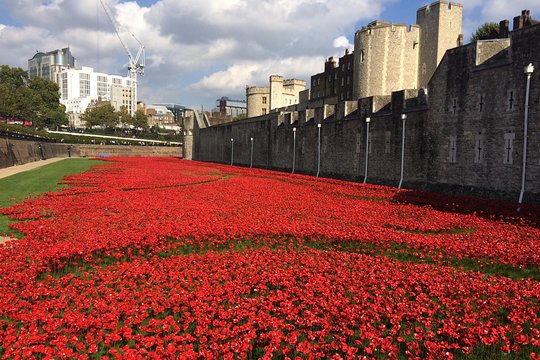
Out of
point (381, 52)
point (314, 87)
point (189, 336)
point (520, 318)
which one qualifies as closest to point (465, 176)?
point (520, 318)

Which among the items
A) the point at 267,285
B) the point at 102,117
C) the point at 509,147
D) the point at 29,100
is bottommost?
the point at 267,285

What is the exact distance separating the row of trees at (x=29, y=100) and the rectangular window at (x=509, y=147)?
102 metres

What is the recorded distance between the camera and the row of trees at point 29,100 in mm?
95250

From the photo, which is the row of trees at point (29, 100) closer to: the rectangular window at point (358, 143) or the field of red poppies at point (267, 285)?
the rectangular window at point (358, 143)

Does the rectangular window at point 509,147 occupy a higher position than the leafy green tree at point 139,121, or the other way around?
the leafy green tree at point 139,121

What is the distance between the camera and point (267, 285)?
8219mm

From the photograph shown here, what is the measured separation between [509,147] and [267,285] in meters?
16.5

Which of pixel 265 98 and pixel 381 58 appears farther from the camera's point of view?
pixel 265 98

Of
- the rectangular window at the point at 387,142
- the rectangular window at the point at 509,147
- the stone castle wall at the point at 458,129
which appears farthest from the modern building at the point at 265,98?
the rectangular window at the point at 509,147

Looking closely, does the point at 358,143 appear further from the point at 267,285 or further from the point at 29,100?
the point at 29,100

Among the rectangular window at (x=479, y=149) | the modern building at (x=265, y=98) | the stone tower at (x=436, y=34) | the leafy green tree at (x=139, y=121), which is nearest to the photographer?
the rectangular window at (x=479, y=149)

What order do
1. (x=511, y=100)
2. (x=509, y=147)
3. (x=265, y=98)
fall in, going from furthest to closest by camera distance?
1. (x=265, y=98)
2. (x=511, y=100)
3. (x=509, y=147)

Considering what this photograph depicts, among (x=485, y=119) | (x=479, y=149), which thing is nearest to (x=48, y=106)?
(x=479, y=149)

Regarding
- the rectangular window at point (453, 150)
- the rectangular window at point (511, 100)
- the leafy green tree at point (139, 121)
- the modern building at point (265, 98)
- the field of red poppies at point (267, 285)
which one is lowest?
the field of red poppies at point (267, 285)
